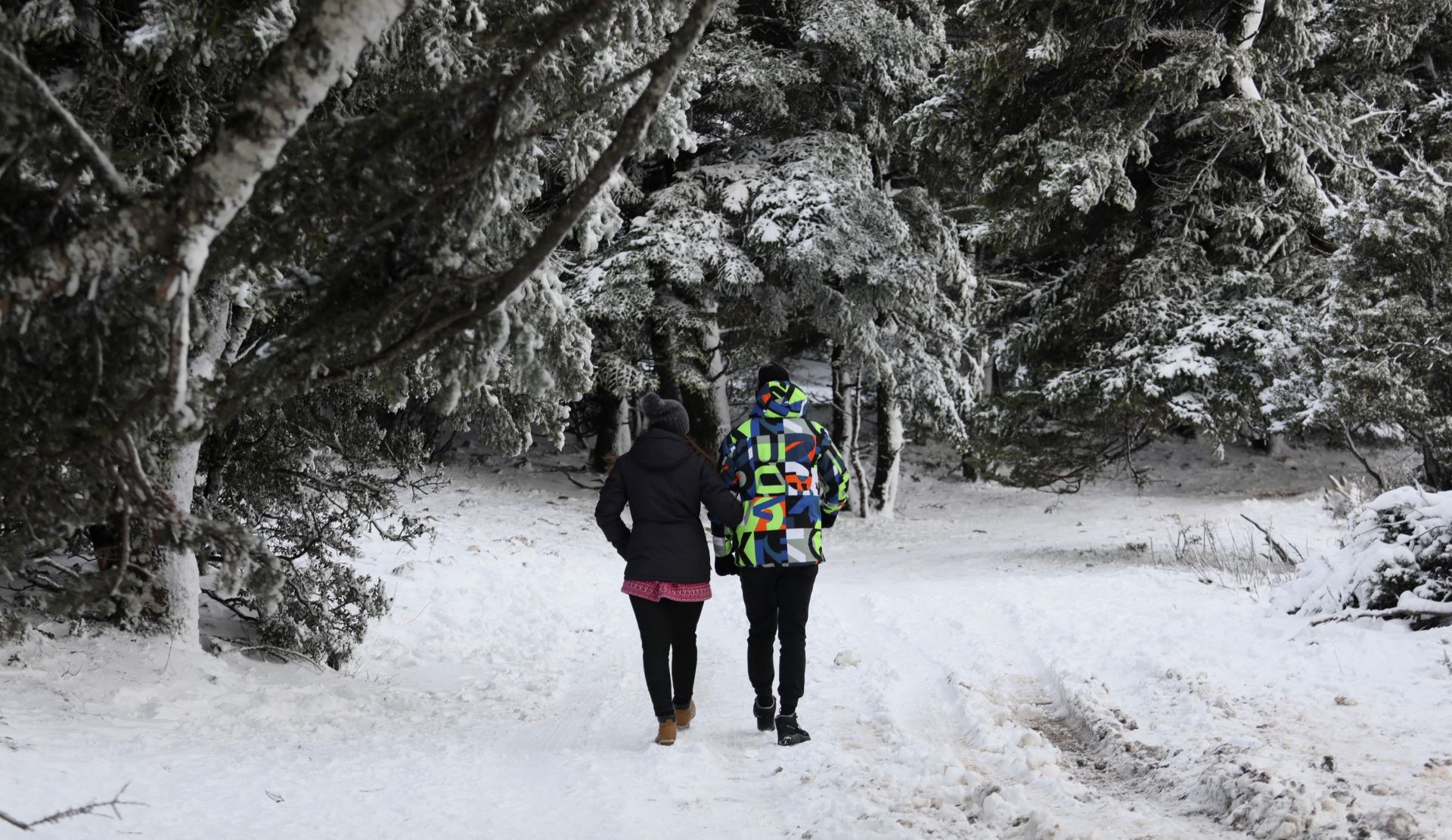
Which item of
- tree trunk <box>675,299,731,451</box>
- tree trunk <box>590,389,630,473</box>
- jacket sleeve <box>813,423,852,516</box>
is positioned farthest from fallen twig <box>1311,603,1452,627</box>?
tree trunk <box>590,389,630,473</box>

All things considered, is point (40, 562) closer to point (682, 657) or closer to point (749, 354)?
point (682, 657)

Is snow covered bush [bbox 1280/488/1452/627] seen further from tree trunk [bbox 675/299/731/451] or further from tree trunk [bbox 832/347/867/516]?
tree trunk [bbox 675/299/731/451]

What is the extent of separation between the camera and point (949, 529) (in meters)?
17.9

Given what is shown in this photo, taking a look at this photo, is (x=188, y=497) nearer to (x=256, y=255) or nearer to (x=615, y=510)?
(x=615, y=510)

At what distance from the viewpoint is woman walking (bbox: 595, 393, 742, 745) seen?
17.0ft

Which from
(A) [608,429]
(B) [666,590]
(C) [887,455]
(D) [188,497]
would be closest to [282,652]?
(D) [188,497]

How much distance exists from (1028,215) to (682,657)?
8856mm

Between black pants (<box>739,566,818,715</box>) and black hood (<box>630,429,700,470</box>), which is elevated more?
black hood (<box>630,429,700,470</box>)

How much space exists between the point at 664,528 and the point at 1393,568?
4664 mm

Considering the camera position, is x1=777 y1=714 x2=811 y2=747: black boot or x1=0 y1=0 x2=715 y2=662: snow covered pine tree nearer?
x1=0 y1=0 x2=715 y2=662: snow covered pine tree

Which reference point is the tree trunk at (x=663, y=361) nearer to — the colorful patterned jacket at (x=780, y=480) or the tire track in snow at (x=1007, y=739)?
the tire track in snow at (x=1007, y=739)

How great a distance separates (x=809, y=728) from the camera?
5.43m

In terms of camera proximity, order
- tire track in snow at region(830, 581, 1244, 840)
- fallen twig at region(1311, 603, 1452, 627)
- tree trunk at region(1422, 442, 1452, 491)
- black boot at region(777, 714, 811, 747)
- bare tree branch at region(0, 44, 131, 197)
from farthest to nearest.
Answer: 1. tree trunk at region(1422, 442, 1452, 491)
2. fallen twig at region(1311, 603, 1452, 627)
3. black boot at region(777, 714, 811, 747)
4. tire track in snow at region(830, 581, 1244, 840)
5. bare tree branch at region(0, 44, 131, 197)

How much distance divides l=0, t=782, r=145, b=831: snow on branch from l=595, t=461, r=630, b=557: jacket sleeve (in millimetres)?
2353
